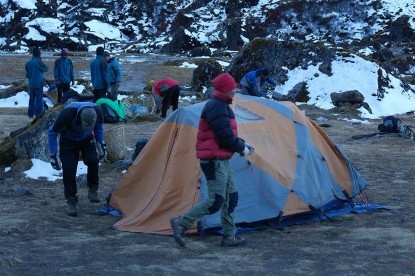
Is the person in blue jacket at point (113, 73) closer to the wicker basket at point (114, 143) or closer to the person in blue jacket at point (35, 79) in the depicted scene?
the person in blue jacket at point (35, 79)

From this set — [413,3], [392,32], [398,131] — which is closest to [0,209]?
[398,131]

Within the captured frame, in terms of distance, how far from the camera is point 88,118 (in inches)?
312

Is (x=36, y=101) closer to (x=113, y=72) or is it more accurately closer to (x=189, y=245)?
(x=113, y=72)

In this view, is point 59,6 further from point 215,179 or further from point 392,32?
point 215,179

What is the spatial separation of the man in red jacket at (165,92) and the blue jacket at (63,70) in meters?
2.64

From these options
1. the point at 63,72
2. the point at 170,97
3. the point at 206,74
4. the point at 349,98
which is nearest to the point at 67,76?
the point at 63,72

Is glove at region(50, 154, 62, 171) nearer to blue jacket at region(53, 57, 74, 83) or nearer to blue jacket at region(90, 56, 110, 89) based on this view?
blue jacket at region(90, 56, 110, 89)

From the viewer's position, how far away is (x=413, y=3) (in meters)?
69.9

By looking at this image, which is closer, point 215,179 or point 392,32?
point 215,179

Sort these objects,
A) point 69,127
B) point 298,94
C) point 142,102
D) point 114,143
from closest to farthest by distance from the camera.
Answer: point 69,127 < point 114,143 < point 142,102 < point 298,94

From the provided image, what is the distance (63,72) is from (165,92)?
10.0 ft

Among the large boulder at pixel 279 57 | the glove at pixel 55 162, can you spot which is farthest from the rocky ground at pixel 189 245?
the large boulder at pixel 279 57

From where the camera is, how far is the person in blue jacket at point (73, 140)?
26.4 feet

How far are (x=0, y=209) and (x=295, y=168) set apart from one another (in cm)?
365
